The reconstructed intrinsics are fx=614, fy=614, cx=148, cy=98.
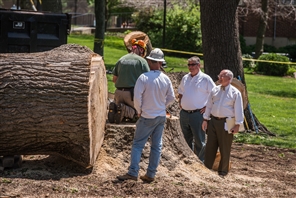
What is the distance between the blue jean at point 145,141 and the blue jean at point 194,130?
178 cm

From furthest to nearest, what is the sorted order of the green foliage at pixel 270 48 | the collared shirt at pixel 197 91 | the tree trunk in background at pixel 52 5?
the green foliage at pixel 270 48, the tree trunk in background at pixel 52 5, the collared shirt at pixel 197 91

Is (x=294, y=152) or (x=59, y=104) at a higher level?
(x=59, y=104)

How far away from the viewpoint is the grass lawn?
1277 centimetres

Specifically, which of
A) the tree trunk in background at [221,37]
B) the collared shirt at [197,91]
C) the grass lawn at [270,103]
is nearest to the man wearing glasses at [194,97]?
the collared shirt at [197,91]

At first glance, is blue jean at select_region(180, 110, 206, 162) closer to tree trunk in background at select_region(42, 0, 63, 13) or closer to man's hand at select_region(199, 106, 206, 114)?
man's hand at select_region(199, 106, 206, 114)

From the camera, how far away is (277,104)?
699 inches

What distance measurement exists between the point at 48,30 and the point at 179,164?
3.90 meters

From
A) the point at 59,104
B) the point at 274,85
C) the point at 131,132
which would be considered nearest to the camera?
the point at 59,104

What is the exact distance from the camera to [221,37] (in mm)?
13047

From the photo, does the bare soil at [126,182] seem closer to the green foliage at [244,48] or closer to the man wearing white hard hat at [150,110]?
the man wearing white hard hat at [150,110]

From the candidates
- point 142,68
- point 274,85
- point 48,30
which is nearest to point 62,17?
point 48,30

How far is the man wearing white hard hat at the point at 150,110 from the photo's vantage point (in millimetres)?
7707

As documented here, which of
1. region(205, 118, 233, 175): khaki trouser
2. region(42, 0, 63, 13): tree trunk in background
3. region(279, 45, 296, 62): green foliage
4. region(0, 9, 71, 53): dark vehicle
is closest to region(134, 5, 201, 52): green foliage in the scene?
region(279, 45, 296, 62): green foliage

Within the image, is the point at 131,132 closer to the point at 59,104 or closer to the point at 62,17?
the point at 59,104
